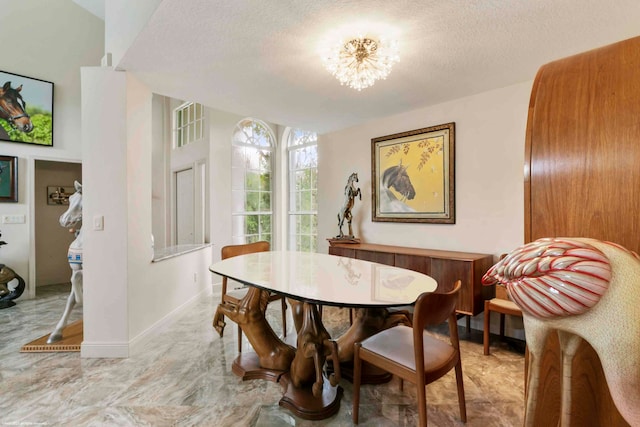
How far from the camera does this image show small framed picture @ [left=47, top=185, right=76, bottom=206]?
4.76 meters

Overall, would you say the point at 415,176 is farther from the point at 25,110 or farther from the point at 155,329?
the point at 25,110

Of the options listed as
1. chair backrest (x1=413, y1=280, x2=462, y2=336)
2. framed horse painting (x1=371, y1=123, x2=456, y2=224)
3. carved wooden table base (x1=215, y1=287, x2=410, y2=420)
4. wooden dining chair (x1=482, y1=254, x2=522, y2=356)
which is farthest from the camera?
framed horse painting (x1=371, y1=123, x2=456, y2=224)

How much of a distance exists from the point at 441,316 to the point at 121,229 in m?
2.41

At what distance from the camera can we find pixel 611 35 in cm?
191

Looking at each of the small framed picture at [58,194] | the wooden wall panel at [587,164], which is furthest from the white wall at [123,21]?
the small framed picture at [58,194]

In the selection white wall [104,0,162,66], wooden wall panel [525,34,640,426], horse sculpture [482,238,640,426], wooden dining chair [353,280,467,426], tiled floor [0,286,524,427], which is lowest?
tiled floor [0,286,524,427]

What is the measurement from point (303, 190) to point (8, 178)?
155 inches

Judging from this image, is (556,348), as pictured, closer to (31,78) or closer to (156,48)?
(156,48)

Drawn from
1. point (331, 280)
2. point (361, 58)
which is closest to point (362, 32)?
point (361, 58)

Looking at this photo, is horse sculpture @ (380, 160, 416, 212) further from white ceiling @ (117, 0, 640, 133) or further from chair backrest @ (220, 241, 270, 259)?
chair backrest @ (220, 241, 270, 259)

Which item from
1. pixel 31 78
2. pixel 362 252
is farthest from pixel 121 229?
pixel 31 78

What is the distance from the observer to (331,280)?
177 cm

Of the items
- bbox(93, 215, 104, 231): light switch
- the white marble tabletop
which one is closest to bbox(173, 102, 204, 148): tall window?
bbox(93, 215, 104, 231): light switch

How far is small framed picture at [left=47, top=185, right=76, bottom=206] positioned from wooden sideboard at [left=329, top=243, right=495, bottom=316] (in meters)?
4.98
